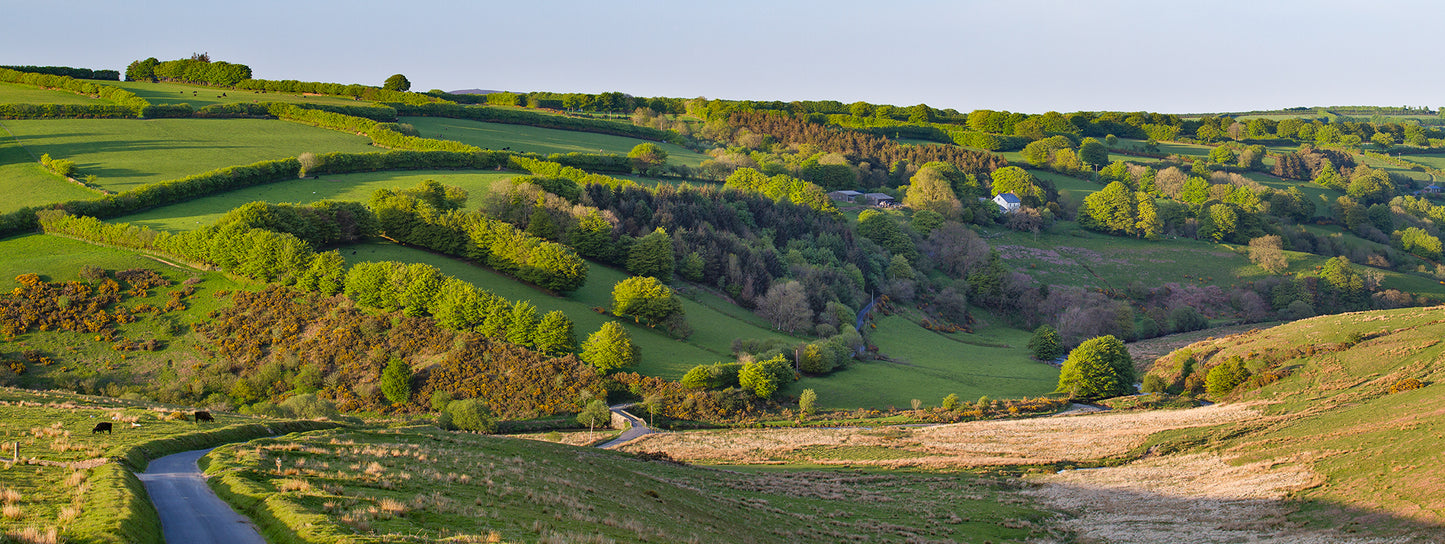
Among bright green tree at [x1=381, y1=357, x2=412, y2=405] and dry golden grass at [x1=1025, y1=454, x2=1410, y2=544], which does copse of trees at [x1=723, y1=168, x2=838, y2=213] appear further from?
dry golden grass at [x1=1025, y1=454, x2=1410, y2=544]

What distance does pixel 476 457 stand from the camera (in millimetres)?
32062

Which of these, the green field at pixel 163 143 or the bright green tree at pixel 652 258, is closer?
the bright green tree at pixel 652 258

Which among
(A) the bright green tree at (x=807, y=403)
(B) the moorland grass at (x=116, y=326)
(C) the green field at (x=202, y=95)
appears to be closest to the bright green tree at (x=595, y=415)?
(A) the bright green tree at (x=807, y=403)

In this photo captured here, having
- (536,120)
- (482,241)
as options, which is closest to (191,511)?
(482,241)

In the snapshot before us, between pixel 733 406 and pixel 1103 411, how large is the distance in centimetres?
2528

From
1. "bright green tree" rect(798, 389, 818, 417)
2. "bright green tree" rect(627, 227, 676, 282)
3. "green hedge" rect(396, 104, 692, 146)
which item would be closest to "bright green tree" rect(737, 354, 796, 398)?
"bright green tree" rect(798, 389, 818, 417)

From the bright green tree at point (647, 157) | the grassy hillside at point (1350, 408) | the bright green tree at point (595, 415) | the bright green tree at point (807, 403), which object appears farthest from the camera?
the bright green tree at point (647, 157)

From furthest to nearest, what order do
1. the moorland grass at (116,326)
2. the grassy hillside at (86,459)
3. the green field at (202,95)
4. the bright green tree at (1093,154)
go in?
the bright green tree at (1093,154)
the green field at (202,95)
the moorland grass at (116,326)
the grassy hillside at (86,459)

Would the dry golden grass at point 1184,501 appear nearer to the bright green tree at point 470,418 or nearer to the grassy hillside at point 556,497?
the grassy hillside at point 556,497

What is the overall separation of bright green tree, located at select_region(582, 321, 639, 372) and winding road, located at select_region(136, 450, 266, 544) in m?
39.8

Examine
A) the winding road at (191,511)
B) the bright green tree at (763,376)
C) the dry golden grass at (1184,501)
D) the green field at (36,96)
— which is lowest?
the bright green tree at (763,376)

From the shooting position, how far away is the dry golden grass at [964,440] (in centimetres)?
4775

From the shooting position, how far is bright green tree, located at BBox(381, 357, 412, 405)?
2372 inches

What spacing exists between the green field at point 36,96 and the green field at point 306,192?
44725mm
